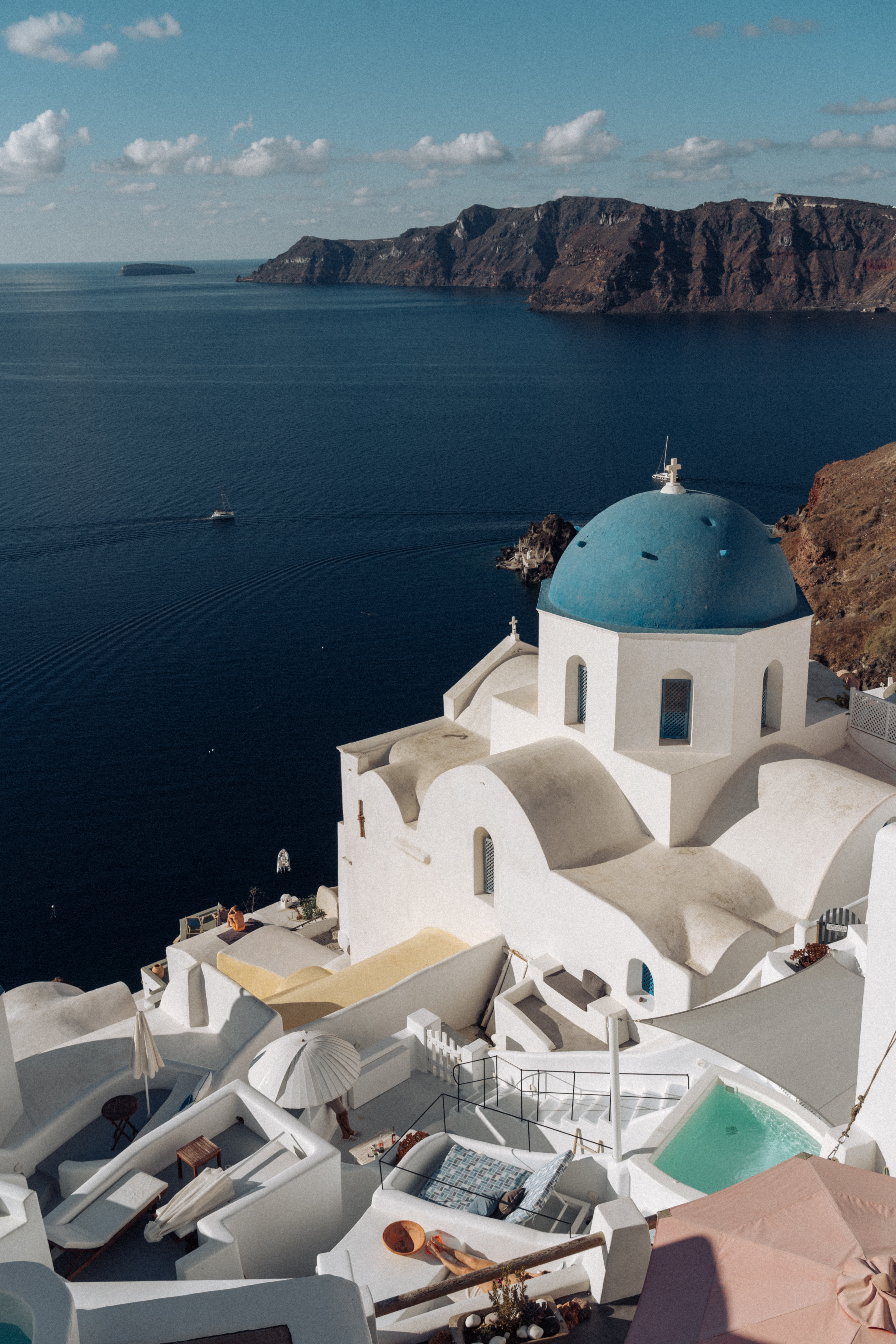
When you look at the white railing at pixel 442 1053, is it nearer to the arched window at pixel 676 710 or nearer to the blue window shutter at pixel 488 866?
the blue window shutter at pixel 488 866

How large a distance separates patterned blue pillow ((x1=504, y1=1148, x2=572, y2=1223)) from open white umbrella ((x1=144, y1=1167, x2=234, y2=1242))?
11.4 ft

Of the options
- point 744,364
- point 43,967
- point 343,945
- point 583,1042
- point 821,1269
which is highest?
point 744,364

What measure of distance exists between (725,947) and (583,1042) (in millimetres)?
3314

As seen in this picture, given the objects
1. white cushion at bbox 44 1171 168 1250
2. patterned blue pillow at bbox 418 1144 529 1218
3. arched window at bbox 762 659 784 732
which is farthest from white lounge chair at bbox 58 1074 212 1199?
arched window at bbox 762 659 784 732

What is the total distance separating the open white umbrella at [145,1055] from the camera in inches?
594

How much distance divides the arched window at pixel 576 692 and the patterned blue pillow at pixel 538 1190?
10.4 metres

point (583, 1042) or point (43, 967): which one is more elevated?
point (583, 1042)

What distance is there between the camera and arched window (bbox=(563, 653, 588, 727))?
2231cm

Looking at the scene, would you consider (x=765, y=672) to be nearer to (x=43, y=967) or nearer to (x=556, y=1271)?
(x=556, y=1271)

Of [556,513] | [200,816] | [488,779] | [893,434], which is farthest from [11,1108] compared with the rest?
[893,434]

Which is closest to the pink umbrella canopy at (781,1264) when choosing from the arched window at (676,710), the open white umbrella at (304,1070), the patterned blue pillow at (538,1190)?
the patterned blue pillow at (538,1190)

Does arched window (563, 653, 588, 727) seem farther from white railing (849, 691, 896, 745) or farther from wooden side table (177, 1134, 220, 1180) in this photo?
wooden side table (177, 1134, 220, 1180)

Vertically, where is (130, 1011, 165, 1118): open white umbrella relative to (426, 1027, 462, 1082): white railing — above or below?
above

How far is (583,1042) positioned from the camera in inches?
766
